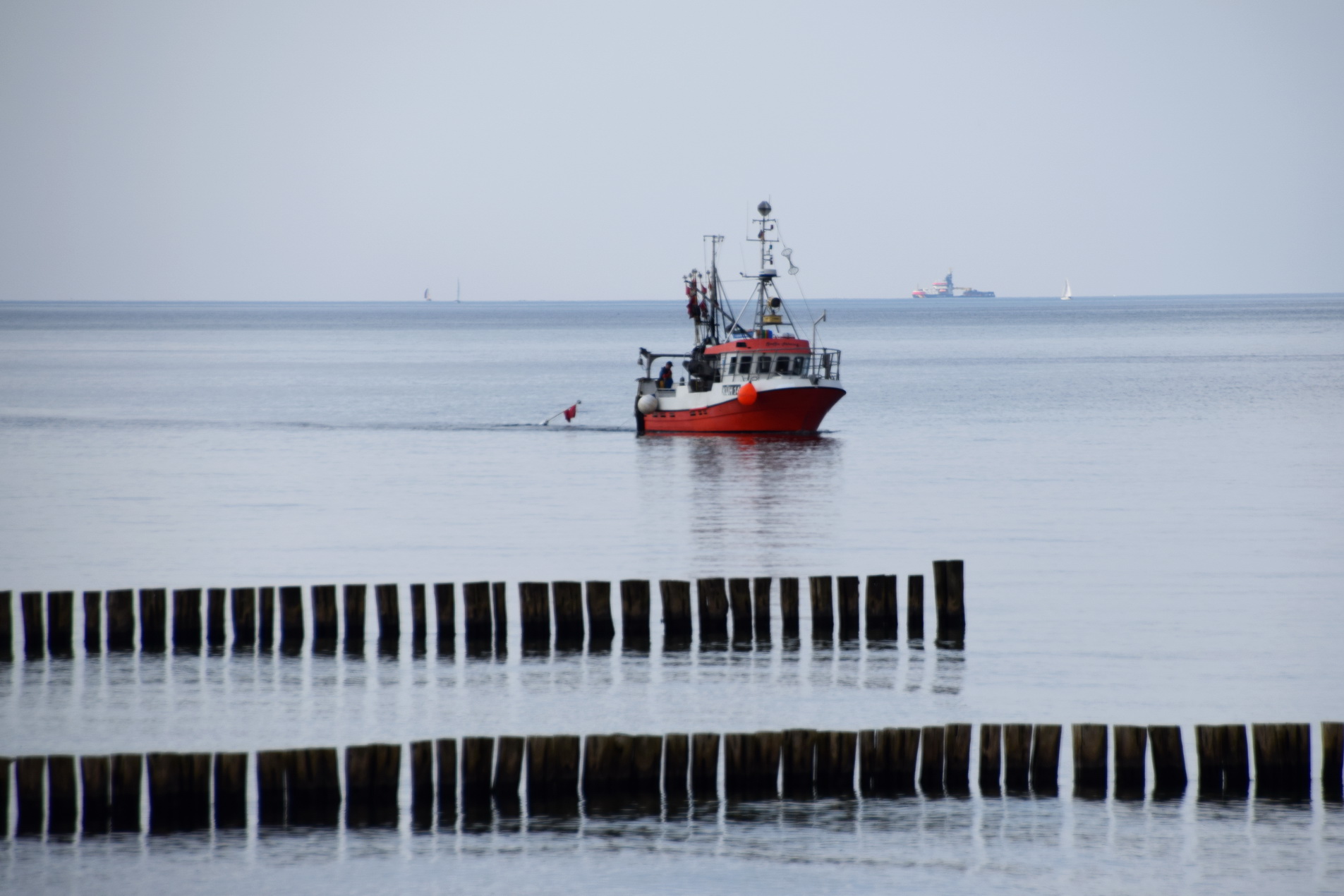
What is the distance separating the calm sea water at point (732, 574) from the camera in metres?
19.7

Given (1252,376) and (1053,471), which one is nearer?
(1053,471)

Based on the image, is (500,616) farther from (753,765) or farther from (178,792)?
(178,792)

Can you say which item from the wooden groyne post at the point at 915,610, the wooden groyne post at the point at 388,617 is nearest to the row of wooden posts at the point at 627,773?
the wooden groyne post at the point at 915,610

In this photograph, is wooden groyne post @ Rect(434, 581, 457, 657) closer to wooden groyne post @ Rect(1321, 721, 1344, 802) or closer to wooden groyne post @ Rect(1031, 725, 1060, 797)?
wooden groyne post @ Rect(1031, 725, 1060, 797)

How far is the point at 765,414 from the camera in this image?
70.6m

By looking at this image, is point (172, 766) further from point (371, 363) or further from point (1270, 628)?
point (371, 363)

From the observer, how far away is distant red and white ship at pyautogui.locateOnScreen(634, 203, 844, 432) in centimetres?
6881

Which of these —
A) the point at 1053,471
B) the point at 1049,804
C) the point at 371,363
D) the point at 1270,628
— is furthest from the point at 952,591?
the point at 371,363

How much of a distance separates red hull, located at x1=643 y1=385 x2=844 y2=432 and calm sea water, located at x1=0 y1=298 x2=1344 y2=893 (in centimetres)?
106

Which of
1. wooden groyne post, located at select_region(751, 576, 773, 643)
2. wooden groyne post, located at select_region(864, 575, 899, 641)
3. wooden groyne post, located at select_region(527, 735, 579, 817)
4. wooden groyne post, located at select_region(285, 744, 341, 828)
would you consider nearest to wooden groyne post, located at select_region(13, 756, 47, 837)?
wooden groyne post, located at select_region(285, 744, 341, 828)

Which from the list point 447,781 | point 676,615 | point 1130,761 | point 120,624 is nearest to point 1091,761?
point 1130,761

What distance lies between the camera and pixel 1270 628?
32156 millimetres

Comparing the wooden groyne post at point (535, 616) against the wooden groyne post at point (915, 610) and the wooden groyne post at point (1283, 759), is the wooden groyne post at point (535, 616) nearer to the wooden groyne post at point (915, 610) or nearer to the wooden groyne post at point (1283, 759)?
the wooden groyne post at point (915, 610)

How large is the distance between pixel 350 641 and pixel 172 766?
32.2 feet
